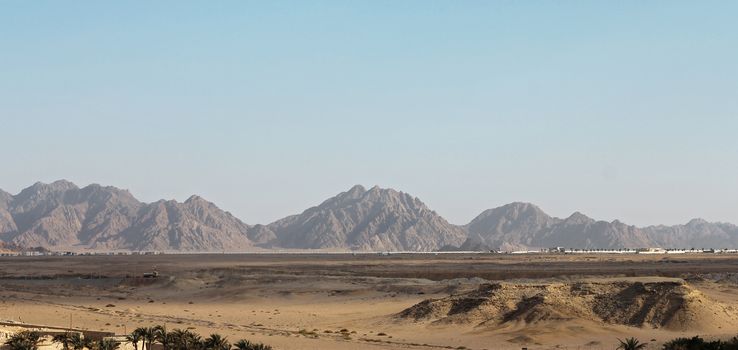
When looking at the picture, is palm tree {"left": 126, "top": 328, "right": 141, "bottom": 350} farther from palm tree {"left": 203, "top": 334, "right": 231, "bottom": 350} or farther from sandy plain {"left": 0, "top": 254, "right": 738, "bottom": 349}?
sandy plain {"left": 0, "top": 254, "right": 738, "bottom": 349}

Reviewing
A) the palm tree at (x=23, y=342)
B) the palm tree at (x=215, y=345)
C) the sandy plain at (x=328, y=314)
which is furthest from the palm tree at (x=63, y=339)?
the sandy plain at (x=328, y=314)

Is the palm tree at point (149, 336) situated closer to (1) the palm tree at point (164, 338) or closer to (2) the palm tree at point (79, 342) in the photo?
(1) the palm tree at point (164, 338)

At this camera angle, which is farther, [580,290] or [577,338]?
[580,290]

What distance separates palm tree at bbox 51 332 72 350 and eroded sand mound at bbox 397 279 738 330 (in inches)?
1094

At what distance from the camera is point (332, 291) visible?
355 ft

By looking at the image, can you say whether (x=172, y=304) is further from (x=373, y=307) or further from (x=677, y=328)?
(x=677, y=328)

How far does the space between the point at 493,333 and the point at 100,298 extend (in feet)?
173

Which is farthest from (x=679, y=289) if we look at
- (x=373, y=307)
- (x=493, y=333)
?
(x=373, y=307)

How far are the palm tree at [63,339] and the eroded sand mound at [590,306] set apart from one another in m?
27.8

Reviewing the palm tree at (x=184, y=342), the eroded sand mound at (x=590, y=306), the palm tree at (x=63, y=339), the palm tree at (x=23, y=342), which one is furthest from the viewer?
the eroded sand mound at (x=590, y=306)

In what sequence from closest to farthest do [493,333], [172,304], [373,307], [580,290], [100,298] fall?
[493,333] → [580,290] → [373,307] → [172,304] → [100,298]

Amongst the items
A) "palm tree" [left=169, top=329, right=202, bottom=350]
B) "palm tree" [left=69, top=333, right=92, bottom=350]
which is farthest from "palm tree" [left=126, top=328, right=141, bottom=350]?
"palm tree" [left=69, top=333, right=92, bottom=350]

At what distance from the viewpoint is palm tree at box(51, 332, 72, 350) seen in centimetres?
5088

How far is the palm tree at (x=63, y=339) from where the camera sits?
5088 cm
